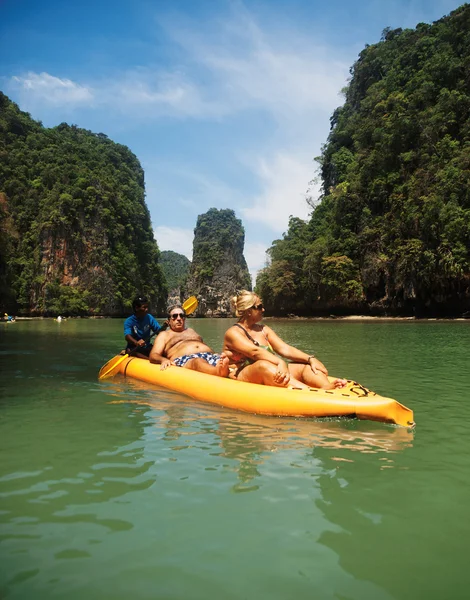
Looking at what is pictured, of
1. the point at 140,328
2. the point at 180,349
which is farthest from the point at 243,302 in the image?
the point at 140,328

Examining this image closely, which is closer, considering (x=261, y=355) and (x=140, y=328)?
(x=261, y=355)

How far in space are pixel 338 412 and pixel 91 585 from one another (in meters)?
2.58

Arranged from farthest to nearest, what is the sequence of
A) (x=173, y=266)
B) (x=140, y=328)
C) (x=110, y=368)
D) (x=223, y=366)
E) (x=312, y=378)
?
(x=173, y=266) < (x=140, y=328) < (x=110, y=368) < (x=223, y=366) < (x=312, y=378)

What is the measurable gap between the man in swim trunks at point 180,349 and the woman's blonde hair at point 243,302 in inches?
51.1

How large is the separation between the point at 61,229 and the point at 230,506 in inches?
2162

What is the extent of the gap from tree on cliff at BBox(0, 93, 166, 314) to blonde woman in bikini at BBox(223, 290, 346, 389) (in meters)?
45.7

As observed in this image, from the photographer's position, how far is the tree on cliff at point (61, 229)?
4981 centimetres

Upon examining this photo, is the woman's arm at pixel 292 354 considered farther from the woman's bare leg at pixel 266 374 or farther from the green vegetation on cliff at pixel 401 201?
the green vegetation on cliff at pixel 401 201

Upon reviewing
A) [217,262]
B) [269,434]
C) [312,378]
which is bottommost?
[269,434]

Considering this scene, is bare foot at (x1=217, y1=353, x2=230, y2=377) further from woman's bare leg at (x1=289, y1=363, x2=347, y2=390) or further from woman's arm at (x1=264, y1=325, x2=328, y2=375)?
woman's bare leg at (x1=289, y1=363, x2=347, y2=390)

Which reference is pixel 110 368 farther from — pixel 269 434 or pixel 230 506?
pixel 230 506

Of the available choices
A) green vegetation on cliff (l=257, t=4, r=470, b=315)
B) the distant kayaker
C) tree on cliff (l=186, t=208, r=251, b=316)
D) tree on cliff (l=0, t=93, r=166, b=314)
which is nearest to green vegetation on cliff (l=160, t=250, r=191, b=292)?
tree on cliff (l=186, t=208, r=251, b=316)

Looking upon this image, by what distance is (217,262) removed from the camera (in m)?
94.9

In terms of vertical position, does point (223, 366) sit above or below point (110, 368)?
above
